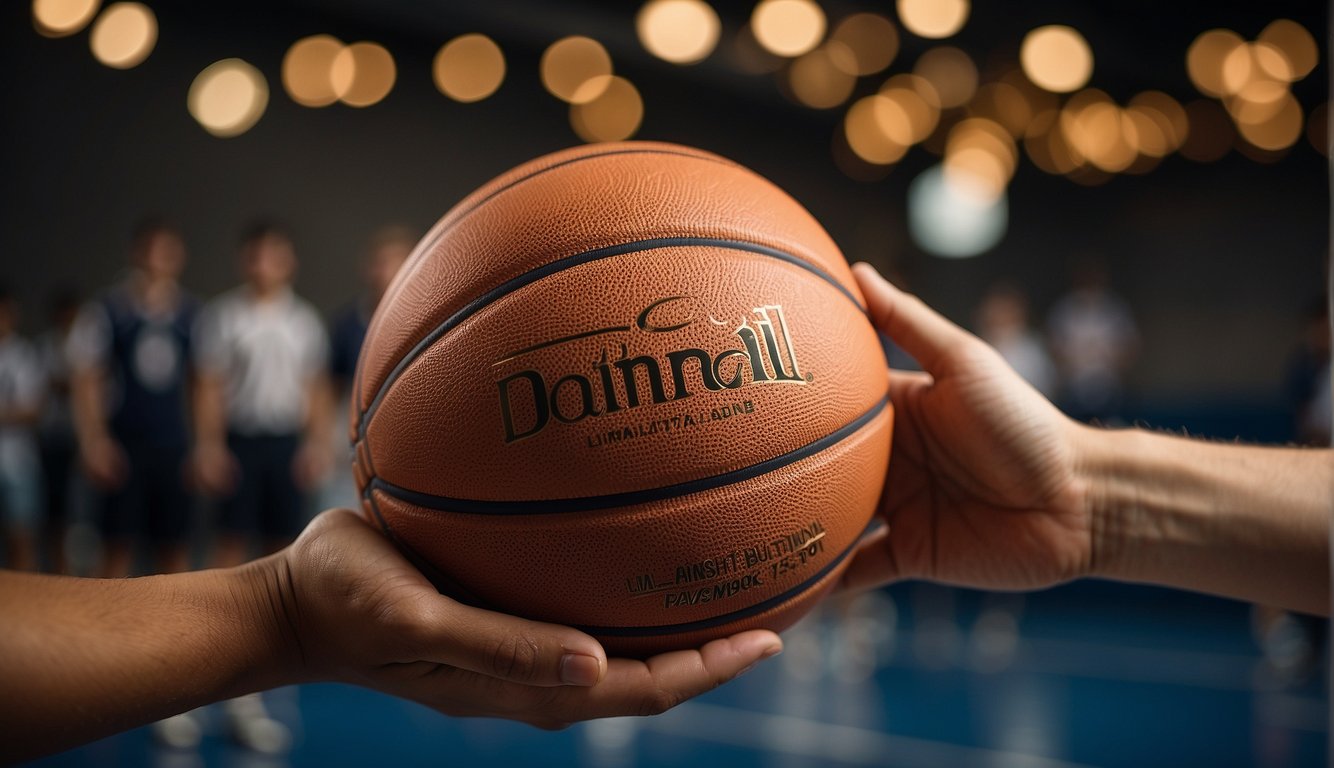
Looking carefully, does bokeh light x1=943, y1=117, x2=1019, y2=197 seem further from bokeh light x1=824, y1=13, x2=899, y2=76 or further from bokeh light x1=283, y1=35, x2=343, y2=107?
bokeh light x1=283, y1=35, x2=343, y2=107

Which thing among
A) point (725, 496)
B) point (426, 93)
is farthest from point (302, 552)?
point (426, 93)

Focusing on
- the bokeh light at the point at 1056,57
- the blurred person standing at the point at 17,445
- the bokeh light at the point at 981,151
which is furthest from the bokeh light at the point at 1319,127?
the blurred person standing at the point at 17,445

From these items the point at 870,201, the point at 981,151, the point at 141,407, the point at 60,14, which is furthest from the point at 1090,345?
the point at 60,14

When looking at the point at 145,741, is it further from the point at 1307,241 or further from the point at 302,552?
the point at 1307,241

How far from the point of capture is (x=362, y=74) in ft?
23.9

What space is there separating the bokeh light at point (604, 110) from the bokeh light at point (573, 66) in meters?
0.03

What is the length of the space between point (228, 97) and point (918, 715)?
590cm

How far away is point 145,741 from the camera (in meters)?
3.35

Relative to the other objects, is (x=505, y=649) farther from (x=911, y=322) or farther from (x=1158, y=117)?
(x=1158, y=117)

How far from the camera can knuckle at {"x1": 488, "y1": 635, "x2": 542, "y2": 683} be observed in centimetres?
90

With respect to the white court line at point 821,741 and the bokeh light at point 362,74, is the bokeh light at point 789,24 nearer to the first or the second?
the bokeh light at point 362,74

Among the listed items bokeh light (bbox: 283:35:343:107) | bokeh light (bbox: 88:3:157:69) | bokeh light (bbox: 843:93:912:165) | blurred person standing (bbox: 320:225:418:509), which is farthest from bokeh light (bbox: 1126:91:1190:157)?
bokeh light (bbox: 88:3:157:69)

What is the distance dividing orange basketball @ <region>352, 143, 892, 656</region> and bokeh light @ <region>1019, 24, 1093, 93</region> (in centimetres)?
623

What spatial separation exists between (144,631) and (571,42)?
742 centimetres
